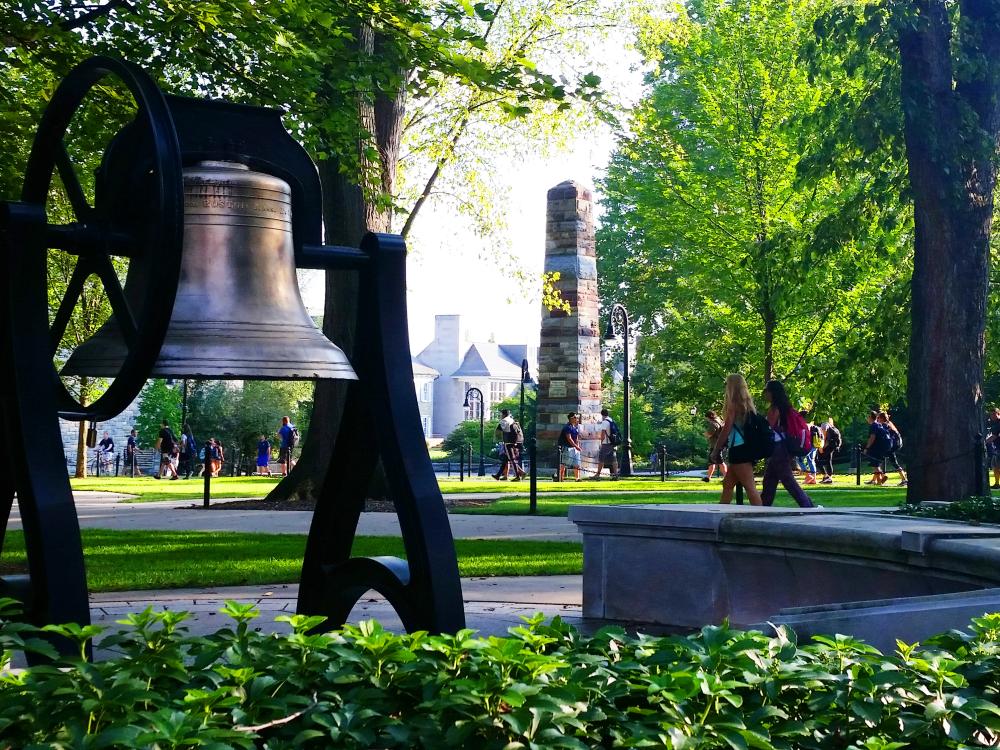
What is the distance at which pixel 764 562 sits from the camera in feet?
20.8

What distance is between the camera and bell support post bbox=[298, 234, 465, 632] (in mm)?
3883

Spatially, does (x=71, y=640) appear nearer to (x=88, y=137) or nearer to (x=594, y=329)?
(x=88, y=137)

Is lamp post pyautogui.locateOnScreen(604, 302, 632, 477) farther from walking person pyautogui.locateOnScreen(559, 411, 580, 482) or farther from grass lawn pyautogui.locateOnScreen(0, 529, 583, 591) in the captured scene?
grass lawn pyautogui.locateOnScreen(0, 529, 583, 591)

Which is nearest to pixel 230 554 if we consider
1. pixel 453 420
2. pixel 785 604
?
pixel 785 604

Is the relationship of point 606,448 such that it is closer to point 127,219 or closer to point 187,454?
point 187,454

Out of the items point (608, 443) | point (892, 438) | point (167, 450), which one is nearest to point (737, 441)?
point (892, 438)

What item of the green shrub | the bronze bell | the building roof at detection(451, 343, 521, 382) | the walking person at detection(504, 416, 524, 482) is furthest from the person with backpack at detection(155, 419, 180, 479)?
the building roof at detection(451, 343, 521, 382)

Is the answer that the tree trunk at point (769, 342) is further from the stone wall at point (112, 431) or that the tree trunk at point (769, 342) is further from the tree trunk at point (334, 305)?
the stone wall at point (112, 431)

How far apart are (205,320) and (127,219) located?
1.40 feet

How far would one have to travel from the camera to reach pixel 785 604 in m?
6.25

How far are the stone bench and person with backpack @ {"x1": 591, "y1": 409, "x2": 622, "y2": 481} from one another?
25.1 metres

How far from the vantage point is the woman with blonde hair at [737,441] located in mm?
13016

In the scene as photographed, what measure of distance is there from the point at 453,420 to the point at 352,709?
97.9 metres

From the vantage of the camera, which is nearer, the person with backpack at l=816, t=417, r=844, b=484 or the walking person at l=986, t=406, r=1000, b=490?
the walking person at l=986, t=406, r=1000, b=490
